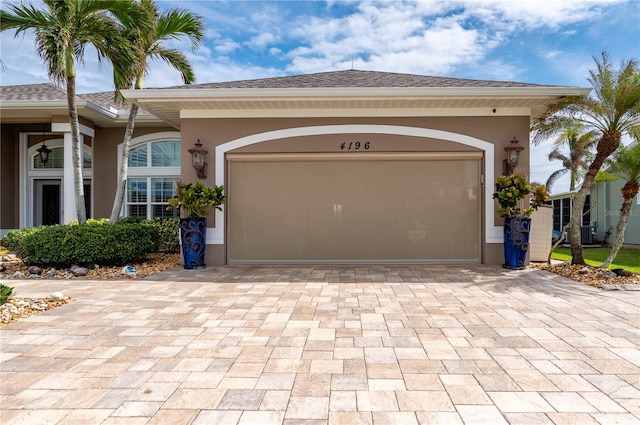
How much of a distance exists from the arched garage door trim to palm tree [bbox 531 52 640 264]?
4.42 feet

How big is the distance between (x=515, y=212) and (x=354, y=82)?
14.1 feet

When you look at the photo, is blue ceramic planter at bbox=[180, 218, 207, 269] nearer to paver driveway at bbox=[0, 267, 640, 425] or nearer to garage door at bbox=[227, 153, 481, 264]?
garage door at bbox=[227, 153, 481, 264]

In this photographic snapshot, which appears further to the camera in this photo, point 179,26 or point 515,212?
point 179,26

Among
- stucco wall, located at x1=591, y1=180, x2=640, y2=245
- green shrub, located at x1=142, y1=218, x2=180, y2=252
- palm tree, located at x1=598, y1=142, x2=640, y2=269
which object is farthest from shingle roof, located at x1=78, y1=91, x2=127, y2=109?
stucco wall, located at x1=591, y1=180, x2=640, y2=245

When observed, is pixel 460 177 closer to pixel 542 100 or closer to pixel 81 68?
pixel 542 100

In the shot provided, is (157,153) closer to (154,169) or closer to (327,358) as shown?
(154,169)

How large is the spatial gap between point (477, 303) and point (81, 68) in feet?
29.2

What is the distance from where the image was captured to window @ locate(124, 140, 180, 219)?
1093 cm

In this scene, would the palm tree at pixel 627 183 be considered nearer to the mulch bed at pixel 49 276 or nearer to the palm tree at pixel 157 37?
the mulch bed at pixel 49 276

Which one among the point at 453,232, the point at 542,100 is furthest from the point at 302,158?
the point at 542,100

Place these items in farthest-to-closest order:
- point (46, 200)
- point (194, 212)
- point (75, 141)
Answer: point (46, 200), point (75, 141), point (194, 212)

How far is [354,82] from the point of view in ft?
26.8

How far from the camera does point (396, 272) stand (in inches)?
280

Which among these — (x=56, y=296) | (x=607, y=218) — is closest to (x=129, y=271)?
(x=56, y=296)
